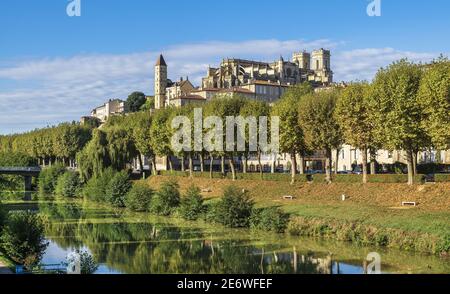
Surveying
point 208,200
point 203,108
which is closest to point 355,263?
point 208,200

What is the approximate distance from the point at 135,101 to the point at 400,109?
13718 cm

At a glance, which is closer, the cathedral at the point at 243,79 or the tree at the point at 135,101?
the cathedral at the point at 243,79

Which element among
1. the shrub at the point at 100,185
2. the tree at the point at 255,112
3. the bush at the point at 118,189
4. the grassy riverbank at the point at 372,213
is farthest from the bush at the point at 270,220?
the shrub at the point at 100,185

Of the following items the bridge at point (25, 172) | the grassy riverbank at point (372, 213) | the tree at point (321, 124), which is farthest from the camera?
the bridge at point (25, 172)

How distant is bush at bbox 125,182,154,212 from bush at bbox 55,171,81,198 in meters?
21.3

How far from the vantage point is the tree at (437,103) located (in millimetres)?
43406

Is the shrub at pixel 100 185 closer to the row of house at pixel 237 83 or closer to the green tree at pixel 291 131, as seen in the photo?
the green tree at pixel 291 131

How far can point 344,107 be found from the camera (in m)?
53.5

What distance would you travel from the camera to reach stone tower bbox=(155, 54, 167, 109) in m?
168

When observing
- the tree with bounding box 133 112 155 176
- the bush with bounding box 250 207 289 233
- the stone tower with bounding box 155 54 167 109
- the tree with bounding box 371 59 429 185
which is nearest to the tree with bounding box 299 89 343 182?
the tree with bounding box 371 59 429 185

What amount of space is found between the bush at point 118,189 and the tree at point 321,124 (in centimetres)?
2402

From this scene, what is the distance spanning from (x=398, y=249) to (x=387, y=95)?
16448mm

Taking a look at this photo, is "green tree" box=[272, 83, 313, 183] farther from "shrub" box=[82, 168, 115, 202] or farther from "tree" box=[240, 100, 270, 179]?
"shrub" box=[82, 168, 115, 202]

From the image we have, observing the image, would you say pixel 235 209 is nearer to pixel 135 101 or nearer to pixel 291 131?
pixel 291 131
